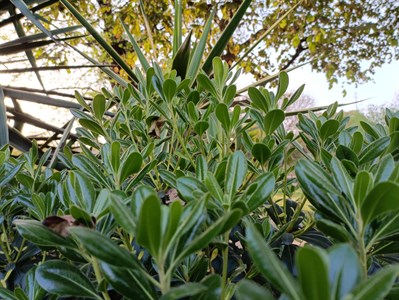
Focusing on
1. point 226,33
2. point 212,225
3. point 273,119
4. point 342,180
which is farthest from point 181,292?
point 226,33

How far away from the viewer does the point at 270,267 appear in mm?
132

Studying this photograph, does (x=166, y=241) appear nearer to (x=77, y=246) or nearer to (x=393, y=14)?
(x=77, y=246)

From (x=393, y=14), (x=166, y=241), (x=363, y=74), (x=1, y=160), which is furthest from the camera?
(x=363, y=74)

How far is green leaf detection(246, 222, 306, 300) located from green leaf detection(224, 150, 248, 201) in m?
0.10

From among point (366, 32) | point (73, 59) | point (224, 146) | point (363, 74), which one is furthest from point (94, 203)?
point (363, 74)

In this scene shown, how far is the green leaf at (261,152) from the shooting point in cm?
33

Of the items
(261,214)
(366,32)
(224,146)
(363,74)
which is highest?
(366,32)

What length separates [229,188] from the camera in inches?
9.5

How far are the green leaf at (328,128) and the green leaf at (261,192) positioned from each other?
0.16m

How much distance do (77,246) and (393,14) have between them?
507 cm

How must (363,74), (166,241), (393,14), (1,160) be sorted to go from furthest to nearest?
(363,74) < (393,14) < (1,160) < (166,241)

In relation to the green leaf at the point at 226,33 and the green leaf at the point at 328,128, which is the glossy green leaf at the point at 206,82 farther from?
the green leaf at the point at 226,33

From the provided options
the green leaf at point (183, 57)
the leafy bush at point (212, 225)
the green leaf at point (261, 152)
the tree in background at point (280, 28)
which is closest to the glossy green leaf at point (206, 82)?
the leafy bush at point (212, 225)

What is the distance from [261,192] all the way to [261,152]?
11cm
